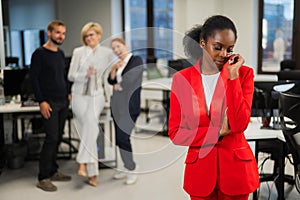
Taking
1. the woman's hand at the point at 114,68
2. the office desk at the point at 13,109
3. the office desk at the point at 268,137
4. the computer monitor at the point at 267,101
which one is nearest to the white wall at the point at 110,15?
the woman's hand at the point at 114,68

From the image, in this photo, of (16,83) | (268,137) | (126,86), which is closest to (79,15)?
(16,83)

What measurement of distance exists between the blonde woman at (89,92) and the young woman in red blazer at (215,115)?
1.87m

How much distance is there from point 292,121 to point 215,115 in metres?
0.99

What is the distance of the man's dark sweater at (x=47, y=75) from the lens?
346 cm

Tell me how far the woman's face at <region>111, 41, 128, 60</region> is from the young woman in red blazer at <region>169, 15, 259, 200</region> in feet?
6.15

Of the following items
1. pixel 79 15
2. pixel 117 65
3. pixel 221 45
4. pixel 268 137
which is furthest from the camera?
pixel 79 15

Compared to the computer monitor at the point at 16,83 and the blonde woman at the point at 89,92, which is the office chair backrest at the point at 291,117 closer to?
the blonde woman at the point at 89,92

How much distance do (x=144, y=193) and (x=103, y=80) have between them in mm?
1154

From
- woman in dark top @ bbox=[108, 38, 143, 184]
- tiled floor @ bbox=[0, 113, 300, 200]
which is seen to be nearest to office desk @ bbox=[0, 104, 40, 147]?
tiled floor @ bbox=[0, 113, 300, 200]

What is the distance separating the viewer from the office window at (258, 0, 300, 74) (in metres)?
6.05

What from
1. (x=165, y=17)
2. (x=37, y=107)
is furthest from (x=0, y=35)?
(x=165, y=17)

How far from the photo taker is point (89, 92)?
11.3ft

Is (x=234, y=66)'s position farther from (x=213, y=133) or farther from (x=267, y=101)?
(x=267, y=101)

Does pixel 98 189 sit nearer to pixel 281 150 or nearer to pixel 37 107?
pixel 37 107
